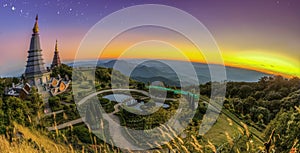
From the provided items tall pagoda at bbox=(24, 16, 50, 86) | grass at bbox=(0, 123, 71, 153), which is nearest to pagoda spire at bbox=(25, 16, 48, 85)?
tall pagoda at bbox=(24, 16, 50, 86)

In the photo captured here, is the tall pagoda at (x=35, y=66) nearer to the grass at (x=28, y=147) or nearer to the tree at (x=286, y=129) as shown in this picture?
the grass at (x=28, y=147)

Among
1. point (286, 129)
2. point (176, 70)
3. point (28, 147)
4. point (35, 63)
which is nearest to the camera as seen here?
point (28, 147)

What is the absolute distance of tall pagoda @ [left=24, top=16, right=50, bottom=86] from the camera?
8.50 meters

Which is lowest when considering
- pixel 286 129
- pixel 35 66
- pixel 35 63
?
pixel 286 129

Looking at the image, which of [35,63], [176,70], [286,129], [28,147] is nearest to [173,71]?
[176,70]

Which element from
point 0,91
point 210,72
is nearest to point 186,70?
point 210,72

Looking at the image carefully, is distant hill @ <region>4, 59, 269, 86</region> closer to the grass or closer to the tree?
the tree

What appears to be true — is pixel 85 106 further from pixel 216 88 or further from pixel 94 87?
pixel 216 88

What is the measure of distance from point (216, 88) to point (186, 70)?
812mm

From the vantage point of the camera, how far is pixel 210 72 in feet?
13.5

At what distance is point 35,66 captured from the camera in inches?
356

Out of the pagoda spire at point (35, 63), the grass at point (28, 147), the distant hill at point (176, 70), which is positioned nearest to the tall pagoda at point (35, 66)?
the pagoda spire at point (35, 63)

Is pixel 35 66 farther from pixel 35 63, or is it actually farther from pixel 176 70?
pixel 176 70

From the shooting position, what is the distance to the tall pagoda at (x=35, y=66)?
8.50 m
